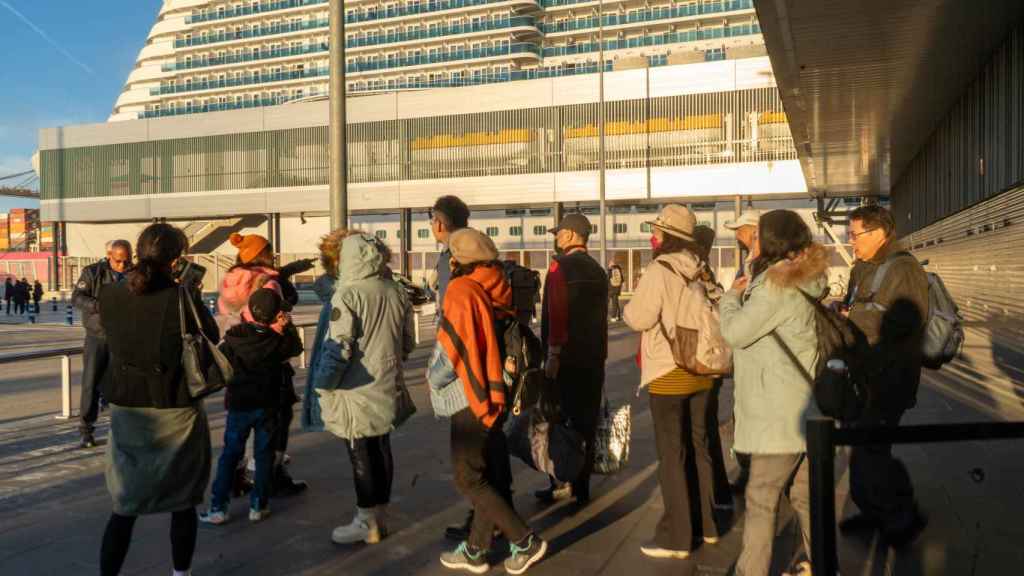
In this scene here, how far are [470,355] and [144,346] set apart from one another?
1.45 metres

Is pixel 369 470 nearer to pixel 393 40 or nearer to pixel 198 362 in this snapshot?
pixel 198 362

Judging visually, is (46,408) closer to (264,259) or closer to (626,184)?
(264,259)

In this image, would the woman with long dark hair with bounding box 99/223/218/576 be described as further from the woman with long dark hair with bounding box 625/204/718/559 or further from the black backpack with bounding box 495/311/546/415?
the woman with long dark hair with bounding box 625/204/718/559

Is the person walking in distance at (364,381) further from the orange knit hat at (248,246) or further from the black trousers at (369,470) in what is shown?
the orange knit hat at (248,246)

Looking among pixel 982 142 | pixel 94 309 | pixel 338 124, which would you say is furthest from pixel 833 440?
pixel 982 142

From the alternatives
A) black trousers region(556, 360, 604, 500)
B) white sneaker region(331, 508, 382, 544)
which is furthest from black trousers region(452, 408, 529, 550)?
black trousers region(556, 360, 604, 500)

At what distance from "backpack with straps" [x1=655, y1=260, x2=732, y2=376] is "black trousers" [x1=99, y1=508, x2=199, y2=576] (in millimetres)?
2460

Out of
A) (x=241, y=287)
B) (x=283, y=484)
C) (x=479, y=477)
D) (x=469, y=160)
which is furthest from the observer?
(x=469, y=160)

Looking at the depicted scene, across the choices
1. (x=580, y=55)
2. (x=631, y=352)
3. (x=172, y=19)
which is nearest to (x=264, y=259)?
(x=631, y=352)

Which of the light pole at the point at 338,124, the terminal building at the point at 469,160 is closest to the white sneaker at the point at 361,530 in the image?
the light pole at the point at 338,124

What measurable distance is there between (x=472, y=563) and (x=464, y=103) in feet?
127

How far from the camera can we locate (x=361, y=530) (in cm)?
466

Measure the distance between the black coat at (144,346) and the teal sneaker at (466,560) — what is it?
1.55 meters

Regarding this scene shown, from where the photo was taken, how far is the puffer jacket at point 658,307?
4.26 metres
